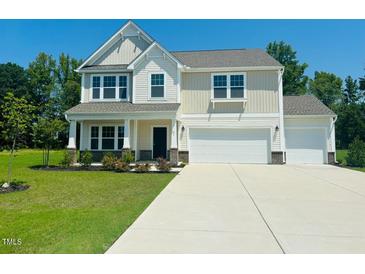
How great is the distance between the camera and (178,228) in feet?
14.0

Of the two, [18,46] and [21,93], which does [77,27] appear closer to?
[18,46]

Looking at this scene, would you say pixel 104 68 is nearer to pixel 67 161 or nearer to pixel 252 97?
pixel 67 161

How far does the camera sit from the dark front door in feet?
52.7

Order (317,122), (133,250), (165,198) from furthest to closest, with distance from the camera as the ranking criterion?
(317,122) → (165,198) → (133,250)

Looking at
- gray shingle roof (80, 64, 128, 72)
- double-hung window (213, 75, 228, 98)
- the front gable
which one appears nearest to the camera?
double-hung window (213, 75, 228, 98)

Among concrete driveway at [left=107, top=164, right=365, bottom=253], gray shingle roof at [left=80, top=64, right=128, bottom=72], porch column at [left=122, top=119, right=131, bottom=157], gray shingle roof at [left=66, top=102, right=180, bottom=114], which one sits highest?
gray shingle roof at [left=80, top=64, right=128, bottom=72]

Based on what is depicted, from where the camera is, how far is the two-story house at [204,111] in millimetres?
15234

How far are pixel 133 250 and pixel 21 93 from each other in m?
47.7

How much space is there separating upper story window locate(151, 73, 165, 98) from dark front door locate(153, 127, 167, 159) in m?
2.37

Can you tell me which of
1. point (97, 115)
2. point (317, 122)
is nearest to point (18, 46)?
point (97, 115)

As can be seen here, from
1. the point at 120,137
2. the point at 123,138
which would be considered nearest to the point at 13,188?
the point at 123,138

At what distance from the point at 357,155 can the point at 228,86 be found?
9221 mm

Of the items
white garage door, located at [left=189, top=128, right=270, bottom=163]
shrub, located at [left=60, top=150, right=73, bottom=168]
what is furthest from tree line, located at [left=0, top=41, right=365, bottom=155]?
white garage door, located at [left=189, top=128, right=270, bottom=163]

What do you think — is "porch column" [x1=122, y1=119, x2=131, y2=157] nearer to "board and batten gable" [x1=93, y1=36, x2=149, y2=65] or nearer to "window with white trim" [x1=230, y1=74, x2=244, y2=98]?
"board and batten gable" [x1=93, y1=36, x2=149, y2=65]
